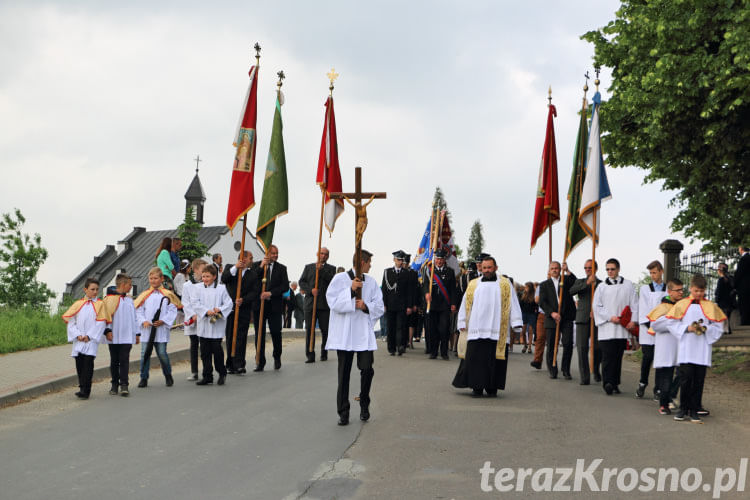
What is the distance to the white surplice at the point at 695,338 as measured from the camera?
9609 mm

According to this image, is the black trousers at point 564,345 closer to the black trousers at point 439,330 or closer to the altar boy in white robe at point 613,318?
the altar boy in white robe at point 613,318

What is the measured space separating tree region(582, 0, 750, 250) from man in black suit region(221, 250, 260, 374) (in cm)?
877

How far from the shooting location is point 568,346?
13977mm

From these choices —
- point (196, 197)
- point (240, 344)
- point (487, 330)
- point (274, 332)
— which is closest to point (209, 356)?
point (240, 344)

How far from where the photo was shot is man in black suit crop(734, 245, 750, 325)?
18.5m

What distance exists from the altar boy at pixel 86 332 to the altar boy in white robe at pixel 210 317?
61.7 inches

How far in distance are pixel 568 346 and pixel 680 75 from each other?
241 inches

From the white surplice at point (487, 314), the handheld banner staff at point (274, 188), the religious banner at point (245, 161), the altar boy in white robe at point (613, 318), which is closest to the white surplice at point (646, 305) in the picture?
the altar boy in white robe at point (613, 318)

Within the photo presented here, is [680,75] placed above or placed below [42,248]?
above

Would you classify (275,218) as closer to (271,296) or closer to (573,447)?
(271,296)

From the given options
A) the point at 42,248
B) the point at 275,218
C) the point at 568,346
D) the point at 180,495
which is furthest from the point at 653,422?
the point at 42,248

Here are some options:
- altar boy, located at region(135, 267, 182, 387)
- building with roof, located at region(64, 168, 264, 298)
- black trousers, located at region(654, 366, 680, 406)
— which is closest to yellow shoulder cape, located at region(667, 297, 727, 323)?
black trousers, located at region(654, 366, 680, 406)

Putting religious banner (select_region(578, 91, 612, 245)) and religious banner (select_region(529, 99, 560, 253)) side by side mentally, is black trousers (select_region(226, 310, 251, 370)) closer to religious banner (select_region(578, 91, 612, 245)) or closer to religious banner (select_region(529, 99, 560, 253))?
religious banner (select_region(578, 91, 612, 245))

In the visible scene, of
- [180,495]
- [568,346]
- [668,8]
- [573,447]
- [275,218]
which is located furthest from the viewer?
[668,8]
